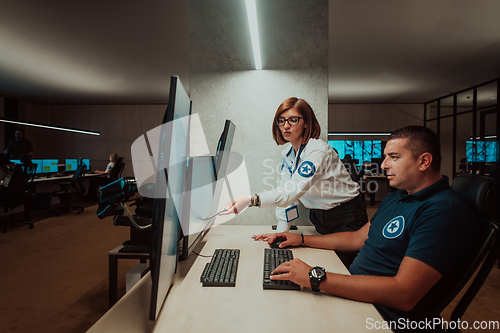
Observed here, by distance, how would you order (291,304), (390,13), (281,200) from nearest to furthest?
(291,304) → (281,200) → (390,13)

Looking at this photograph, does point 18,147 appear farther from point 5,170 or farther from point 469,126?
point 469,126

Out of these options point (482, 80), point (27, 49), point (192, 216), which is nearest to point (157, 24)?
point (27, 49)

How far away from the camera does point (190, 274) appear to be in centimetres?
105

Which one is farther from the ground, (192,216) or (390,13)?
(390,13)

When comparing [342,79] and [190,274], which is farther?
[342,79]

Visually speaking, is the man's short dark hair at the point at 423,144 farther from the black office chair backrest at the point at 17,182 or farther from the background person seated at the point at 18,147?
the background person seated at the point at 18,147

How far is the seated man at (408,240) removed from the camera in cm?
82

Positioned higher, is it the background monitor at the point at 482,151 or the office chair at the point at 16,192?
the background monitor at the point at 482,151

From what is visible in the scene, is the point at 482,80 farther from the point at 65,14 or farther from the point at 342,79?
the point at 65,14

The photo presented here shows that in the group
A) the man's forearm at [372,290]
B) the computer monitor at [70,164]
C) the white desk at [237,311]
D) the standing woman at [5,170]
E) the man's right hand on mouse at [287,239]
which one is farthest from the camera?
the computer monitor at [70,164]

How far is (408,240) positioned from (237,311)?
0.65 meters

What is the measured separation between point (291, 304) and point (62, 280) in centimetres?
282

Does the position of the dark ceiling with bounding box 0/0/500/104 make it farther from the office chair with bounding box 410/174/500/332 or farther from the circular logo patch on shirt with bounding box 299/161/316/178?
the office chair with bounding box 410/174/500/332

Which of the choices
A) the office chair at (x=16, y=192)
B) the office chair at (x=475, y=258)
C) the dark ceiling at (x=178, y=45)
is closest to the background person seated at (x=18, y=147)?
the dark ceiling at (x=178, y=45)
